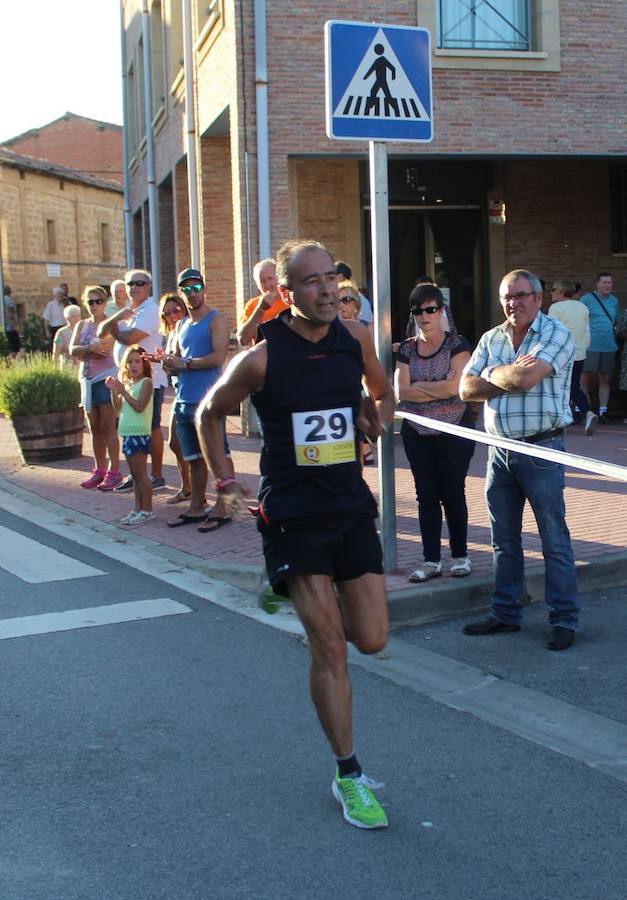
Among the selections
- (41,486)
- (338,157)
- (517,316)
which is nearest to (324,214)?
(338,157)

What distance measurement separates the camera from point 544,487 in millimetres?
6055

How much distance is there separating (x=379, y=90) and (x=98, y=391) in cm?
547

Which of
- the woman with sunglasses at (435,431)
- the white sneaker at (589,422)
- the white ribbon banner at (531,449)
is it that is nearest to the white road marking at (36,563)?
the woman with sunglasses at (435,431)

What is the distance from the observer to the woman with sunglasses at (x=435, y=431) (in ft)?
22.9

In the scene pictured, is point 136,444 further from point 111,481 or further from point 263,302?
point 111,481

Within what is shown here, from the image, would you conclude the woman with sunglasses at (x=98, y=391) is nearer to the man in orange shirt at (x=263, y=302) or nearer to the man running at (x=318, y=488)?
the man in orange shirt at (x=263, y=302)

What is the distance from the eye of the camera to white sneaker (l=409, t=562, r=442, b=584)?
6934mm

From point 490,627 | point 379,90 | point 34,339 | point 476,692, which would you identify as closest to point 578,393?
point 379,90

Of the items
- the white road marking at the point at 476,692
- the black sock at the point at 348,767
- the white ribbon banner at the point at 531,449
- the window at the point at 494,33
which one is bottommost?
the white road marking at the point at 476,692

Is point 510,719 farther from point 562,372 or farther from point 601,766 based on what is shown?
point 562,372

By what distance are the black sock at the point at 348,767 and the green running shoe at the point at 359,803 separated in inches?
0.7

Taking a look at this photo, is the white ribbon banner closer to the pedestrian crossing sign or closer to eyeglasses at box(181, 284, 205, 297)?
the pedestrian crossing sign

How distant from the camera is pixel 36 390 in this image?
42.5 feet

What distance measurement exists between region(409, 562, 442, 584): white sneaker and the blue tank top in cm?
268
